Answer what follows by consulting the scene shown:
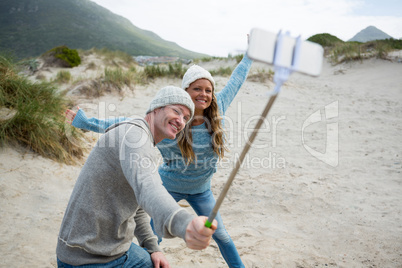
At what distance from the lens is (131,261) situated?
1.55 metres

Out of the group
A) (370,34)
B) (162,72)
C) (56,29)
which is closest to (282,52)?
(162,72)

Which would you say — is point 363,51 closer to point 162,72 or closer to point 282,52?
point 162,72

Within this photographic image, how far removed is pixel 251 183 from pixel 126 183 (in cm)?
357

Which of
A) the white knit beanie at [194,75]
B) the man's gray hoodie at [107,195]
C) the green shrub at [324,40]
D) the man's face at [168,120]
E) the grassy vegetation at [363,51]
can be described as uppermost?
the green shrub at [324,40]

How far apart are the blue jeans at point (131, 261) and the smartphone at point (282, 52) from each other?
126 centimetres

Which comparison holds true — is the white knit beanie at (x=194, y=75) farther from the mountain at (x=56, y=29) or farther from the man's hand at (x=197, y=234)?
the mountain at (x=56, y=29)

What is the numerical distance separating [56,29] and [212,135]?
54.3 metres

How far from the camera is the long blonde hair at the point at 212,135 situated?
2436 mm

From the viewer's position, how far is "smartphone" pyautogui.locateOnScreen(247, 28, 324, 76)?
0.84m

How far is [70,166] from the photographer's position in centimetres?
427

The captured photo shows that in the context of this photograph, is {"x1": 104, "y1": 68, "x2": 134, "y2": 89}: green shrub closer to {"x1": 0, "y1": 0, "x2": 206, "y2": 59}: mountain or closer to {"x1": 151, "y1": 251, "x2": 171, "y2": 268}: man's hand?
{"x1": 151, "y1": 251, "x2": 171, "y2": 268}: man's hand

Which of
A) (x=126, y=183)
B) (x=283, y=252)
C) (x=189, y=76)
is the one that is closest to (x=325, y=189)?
(x=283, y=252)

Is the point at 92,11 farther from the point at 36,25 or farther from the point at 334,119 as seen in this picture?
the point at 334,119

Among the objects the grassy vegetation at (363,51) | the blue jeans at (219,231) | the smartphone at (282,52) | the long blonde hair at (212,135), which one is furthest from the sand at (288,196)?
the grassy vegetation at (363,51)
